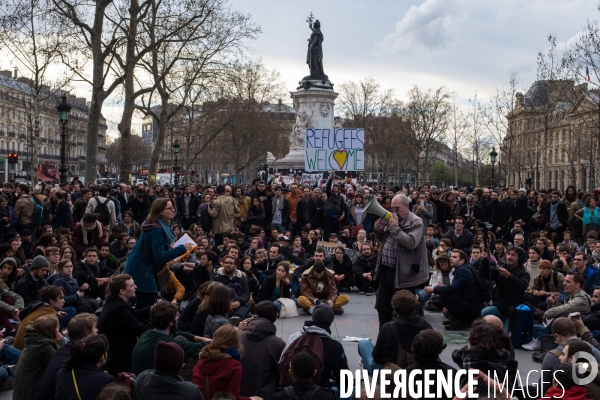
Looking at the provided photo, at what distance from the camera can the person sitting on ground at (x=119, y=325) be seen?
6.34 metres

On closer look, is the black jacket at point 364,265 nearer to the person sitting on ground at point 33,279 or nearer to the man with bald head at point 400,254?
the man with bald head at point 400,254

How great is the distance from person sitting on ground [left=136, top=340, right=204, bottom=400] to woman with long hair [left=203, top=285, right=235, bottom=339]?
5.50 feet

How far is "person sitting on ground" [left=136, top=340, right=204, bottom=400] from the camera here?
15.9 feet

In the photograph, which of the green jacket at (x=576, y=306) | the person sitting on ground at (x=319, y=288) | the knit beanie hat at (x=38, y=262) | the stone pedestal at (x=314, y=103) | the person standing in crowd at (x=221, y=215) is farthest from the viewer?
the stone pedestal at (x=314, y=103)

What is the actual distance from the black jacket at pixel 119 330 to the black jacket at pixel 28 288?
3.42m

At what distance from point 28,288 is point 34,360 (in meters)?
3.87

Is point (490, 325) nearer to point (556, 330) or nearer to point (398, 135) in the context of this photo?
point (556, 330)

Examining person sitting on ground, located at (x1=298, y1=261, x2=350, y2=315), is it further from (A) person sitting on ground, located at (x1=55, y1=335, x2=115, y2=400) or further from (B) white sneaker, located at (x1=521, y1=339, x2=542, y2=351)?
(A) person sitting on ground, located at (x1=55, y1=335, x2=115, y2=400)

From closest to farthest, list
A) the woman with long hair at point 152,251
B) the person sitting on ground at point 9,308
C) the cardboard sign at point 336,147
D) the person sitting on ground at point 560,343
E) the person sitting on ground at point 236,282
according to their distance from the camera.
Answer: the person sitting on ground at point 560,343, the woman with long hair at point 152,251, the person sitting on ground at point 9,308, the person sitting on ground at point 236,282, the cardboard sign at point 336,147

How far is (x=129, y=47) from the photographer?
2800 cm

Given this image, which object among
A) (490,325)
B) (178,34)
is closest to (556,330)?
(490,325)

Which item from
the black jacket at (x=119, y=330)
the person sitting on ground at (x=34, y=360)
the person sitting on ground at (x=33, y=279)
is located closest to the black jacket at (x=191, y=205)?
the person sitting on ground at (x=33, y=279)

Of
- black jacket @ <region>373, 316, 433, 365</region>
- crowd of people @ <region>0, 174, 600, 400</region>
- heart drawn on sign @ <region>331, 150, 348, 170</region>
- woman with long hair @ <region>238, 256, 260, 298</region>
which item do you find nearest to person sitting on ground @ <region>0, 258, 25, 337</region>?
crowd of people @ <region>0, 174, 600, 400</region>

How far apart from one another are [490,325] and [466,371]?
439 millimetres
